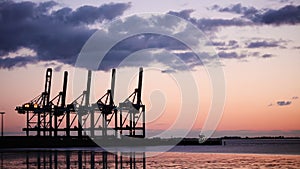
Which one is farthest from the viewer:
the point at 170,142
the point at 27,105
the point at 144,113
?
the point at 170,142

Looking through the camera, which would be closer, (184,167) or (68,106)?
(184,167)

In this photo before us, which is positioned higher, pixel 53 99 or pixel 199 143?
pixel 53 99

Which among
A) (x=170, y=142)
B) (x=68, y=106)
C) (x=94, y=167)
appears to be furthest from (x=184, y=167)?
(x=170, y=142)

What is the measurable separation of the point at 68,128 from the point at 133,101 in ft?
54.8

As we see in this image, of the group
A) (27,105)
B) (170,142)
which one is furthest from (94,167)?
(170,142)

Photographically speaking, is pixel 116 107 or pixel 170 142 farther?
pixel 170 142

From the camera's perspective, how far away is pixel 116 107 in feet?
420

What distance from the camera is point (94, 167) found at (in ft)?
151

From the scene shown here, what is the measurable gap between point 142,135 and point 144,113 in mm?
5838

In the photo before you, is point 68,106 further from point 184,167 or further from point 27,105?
point 184,167

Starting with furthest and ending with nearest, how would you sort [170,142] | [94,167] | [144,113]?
[170,142] < [144,113] < [94,167]

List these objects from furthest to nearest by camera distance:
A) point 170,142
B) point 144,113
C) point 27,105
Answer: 1. point 170,142
2. point 144,113
3. point 27,105

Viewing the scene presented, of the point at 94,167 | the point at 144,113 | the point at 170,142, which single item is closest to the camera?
the point at 94,167

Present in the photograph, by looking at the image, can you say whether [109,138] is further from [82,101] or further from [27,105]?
[27,105]
